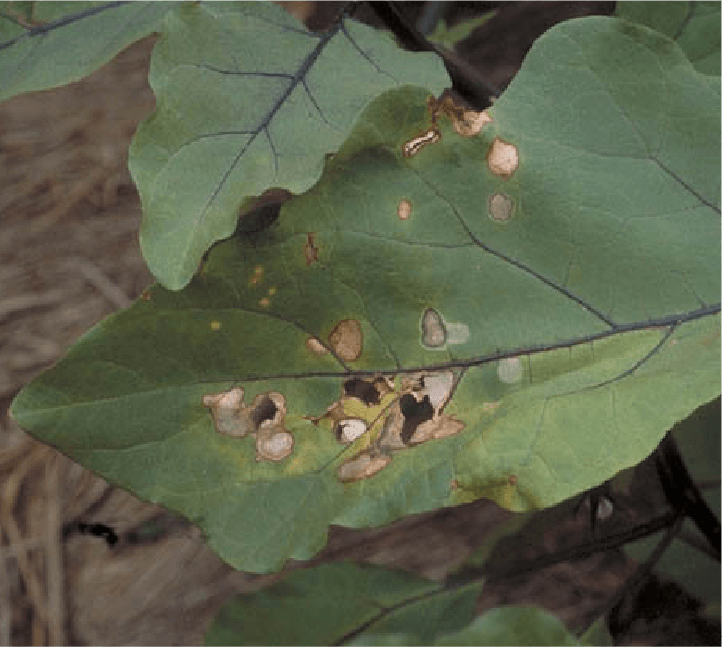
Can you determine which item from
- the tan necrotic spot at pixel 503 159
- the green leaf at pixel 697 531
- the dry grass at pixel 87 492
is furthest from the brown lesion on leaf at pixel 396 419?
the dry grass at pixel 87 492

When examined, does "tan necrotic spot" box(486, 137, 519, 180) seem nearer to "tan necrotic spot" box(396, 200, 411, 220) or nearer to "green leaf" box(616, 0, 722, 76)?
"tan necrotic spot" box(396, 200, 411, 220)

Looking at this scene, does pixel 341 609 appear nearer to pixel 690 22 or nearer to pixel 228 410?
pixel 228 410

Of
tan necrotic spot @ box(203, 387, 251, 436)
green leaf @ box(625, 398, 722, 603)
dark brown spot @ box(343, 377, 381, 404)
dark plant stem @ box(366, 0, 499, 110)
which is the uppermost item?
dark plant stem @ box(366, 0, 499, 110)

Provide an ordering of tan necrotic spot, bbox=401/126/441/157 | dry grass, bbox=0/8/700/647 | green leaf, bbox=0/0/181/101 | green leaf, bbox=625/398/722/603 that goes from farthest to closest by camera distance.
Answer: dry grass, bbox=0/8/700/647 < green leaf, bbox=625/398/722/603 < green leaf, bbox=0/0/181/101 < tan necrotic spot, bbox=401/126/441/157

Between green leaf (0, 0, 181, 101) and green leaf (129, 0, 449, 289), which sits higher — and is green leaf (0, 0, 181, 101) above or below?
below

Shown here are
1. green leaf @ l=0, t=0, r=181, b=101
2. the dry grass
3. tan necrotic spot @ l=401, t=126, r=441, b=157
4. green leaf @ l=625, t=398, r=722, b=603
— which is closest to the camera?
tan necrotic spot @ l=401, t=126, r=441, b=157

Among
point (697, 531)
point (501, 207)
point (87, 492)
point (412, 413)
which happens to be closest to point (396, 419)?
point (412, 413)

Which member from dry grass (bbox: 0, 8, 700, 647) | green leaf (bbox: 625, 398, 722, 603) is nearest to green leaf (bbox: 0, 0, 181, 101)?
green leaf (bbox: 625, 398, 722, 603)

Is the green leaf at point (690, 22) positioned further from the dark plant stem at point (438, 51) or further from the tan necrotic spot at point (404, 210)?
the tan necrotic spot at point (404, 210)
